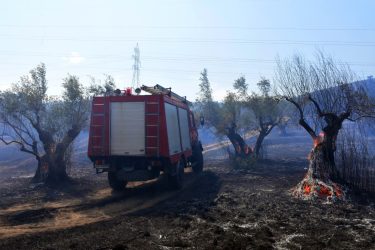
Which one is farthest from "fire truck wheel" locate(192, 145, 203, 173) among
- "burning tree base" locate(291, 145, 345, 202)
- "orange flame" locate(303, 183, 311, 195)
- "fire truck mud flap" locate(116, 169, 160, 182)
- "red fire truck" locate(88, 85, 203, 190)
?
"orange flame" locate(303, 183, 311, 195)

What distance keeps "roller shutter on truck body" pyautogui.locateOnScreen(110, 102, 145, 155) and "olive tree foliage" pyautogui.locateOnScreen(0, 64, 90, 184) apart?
196 inches

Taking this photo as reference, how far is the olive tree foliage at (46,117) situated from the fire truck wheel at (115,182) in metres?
3.51

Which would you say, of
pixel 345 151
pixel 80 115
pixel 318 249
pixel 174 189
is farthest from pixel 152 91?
pixel 318 249

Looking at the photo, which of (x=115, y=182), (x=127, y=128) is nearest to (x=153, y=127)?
(x=127, y=128)

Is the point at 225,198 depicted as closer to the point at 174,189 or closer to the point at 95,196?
the point at 174,189

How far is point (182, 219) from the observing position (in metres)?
9.41

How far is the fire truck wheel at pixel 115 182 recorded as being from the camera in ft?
47.0

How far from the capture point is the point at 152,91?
14.9 metres

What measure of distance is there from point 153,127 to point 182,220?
4.55m

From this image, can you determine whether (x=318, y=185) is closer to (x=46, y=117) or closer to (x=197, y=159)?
(x=197, y=159)

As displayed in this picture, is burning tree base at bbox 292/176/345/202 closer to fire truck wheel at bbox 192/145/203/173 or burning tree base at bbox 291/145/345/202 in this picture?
burning tree base at bbox 291/145/345/202

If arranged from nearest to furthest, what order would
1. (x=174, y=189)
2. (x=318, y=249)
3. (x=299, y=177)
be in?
(x=318, y=249) → (x=174, y=189) → (x=299, y=177)

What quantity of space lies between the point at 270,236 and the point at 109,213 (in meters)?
4.83

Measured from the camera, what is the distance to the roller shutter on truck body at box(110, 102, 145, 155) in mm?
13156
